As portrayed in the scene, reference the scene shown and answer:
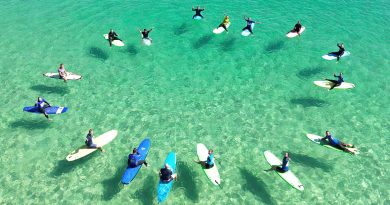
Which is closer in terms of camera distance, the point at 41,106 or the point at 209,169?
the point at 209,169

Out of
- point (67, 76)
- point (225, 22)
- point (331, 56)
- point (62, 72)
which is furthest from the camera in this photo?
point (225, 22)

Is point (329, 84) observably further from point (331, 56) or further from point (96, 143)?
point (96, 143)

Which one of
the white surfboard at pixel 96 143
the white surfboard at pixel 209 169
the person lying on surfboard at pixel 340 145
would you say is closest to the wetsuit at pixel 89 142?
the white surfboard at pixel 96 143

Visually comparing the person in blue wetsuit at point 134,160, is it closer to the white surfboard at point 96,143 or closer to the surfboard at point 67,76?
the white surfboard at point 96,143

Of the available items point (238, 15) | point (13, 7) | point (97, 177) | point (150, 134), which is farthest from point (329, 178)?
point (13, 7)

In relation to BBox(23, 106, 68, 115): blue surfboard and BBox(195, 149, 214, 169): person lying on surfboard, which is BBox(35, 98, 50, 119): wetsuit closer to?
BBox(23, 106, 68, 115): blue surfboard

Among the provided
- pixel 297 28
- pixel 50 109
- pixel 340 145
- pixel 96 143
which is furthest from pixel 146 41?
pixel 340 145
